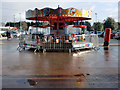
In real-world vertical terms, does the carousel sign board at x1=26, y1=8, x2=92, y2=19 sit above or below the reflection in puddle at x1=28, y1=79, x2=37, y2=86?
above

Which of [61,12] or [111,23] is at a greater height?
[111,23]

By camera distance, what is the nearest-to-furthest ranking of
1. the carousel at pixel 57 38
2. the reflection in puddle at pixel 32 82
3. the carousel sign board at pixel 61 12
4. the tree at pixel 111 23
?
the reflection in puddle at pixel 32 82, the carousel at pixel 57 38, the carousel sign board at pixel 61 12, the tree at pixel 111 23

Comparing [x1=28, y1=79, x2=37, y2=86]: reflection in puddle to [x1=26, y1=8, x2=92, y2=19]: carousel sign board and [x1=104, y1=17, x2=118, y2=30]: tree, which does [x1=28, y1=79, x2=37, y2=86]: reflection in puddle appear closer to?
[x1=26, y1=8, x2=92, y2=19]: carousel sign board

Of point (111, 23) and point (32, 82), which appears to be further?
point (111, 23)

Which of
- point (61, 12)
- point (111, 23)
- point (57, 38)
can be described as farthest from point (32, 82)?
point (111, 23)

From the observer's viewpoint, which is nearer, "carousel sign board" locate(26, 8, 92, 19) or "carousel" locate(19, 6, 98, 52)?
"carousel" locate(19, 6, 98, 52)

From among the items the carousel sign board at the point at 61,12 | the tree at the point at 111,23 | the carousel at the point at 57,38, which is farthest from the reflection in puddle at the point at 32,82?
the tree at the point at 111,23

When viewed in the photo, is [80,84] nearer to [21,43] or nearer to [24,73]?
[24,73]

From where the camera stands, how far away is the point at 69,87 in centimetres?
550

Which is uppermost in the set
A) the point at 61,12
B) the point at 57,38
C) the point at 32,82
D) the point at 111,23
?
the point at 111,23

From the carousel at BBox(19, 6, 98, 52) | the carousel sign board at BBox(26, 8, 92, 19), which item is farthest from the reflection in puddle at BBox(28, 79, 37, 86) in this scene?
the carousel sign board at BBox(26, 8, 92, 19)

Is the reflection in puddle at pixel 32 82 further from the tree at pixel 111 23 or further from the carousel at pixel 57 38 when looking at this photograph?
the tree at pixel 111 23

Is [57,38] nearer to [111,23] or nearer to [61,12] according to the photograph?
[61,12]

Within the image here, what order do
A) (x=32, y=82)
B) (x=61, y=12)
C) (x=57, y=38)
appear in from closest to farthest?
(x=32, y=82), (x=57, y=38), (x=61, y=12)
